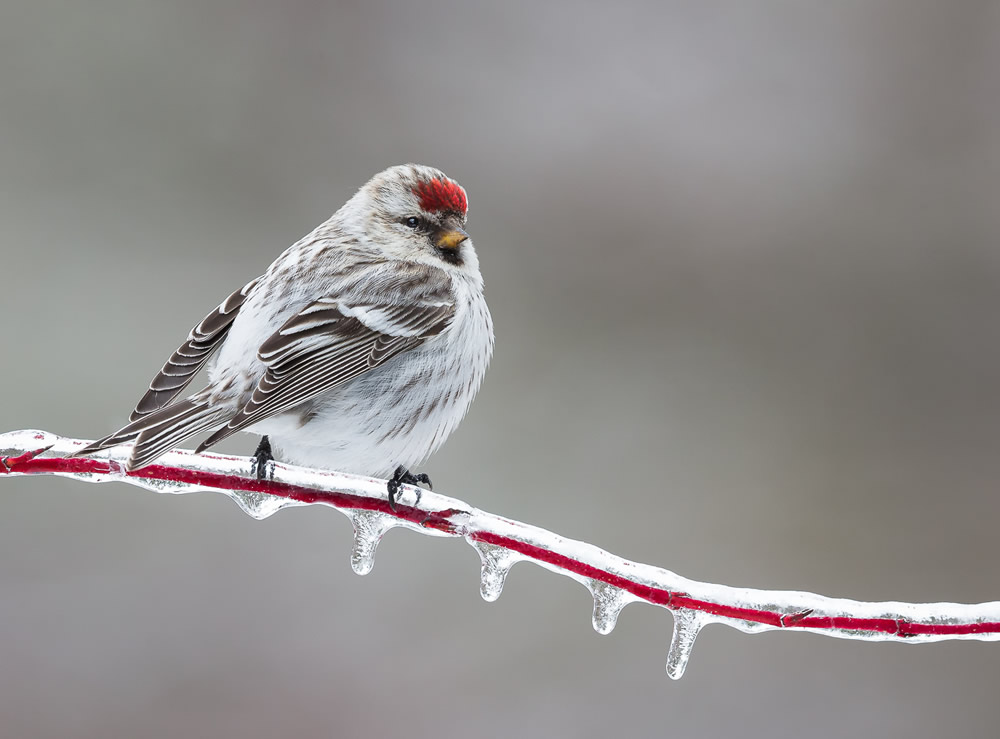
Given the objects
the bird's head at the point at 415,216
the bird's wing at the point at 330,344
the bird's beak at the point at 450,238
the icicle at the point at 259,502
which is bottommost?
the icicle at the point at 259,502

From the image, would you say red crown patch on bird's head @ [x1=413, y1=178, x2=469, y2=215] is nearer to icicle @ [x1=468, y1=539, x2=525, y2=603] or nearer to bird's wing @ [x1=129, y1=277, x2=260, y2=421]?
bird's wing @ [x1=129, y1=277, x2=260, y2=421]

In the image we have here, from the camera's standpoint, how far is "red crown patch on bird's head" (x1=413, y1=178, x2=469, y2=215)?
119cm

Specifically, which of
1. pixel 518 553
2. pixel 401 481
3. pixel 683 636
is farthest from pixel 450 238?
pixel 683 636

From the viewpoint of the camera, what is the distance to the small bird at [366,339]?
1219 mm

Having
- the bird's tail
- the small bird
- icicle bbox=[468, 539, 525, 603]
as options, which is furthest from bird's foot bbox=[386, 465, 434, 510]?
the bird's tail

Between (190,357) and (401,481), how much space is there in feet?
1.05

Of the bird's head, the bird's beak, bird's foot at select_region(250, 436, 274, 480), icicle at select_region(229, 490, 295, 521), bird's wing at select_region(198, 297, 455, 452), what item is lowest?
icicle at select_region(229, 490, 295, 521)

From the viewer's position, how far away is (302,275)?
4.28ft

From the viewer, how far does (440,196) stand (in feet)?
3.99

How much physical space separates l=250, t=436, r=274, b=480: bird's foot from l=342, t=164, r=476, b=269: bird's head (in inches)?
12.6

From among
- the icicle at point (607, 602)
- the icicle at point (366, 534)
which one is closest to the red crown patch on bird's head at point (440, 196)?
the icicle at point (366, 534)

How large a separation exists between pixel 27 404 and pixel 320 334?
4.77ft

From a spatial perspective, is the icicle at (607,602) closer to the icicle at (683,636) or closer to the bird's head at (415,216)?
the icicle at (683,636)

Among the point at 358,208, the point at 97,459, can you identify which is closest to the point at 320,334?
the point at 358,208
